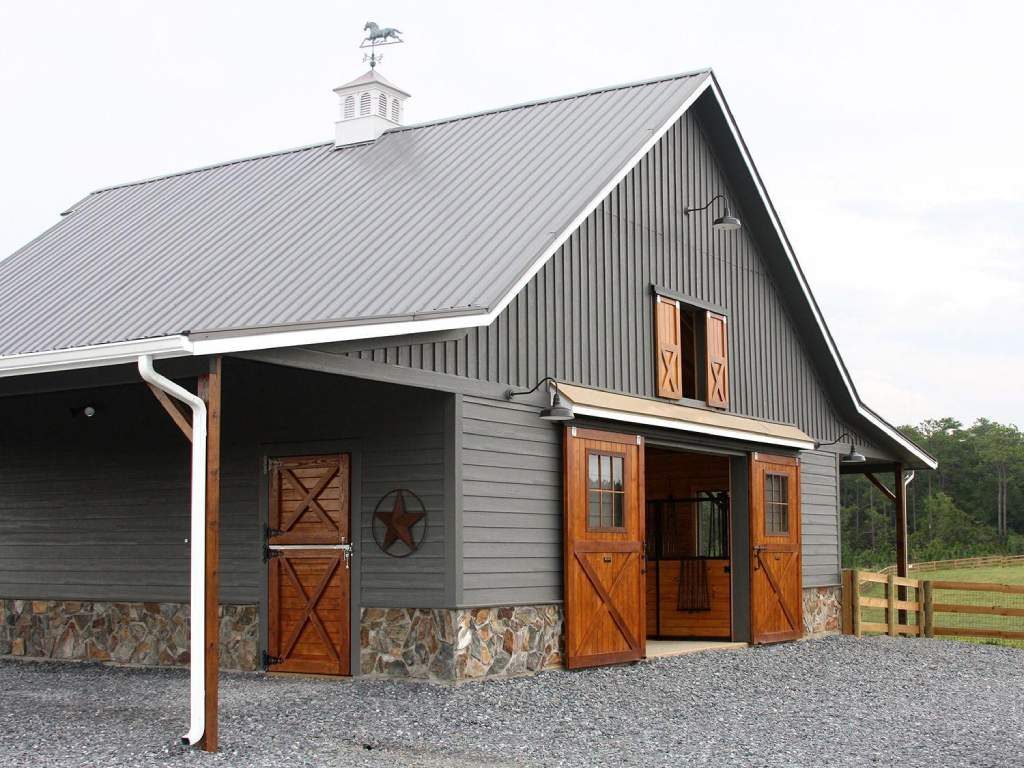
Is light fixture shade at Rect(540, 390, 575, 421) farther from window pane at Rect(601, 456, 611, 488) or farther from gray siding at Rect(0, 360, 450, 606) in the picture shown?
gray siding at Rect(0, 360, 450, 606)

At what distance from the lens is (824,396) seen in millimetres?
17609

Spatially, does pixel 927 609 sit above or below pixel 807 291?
below

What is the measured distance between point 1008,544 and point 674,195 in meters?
47.1

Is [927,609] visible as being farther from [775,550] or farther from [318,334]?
[318,334]

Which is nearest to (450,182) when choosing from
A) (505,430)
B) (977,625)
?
(505,430)

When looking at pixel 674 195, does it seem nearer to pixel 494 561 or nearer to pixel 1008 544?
pixel 494 561

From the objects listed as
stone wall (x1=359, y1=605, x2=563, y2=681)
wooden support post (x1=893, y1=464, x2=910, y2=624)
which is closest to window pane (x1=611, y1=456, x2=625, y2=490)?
stone wall (x1=359, y1=605, x2=563, y2=681)

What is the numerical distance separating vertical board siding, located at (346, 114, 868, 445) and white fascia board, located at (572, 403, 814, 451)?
44 centimetres

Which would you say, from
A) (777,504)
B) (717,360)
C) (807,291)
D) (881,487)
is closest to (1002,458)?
(881,487)

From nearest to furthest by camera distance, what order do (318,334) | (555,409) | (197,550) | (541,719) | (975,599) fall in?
(197,550) < (318,334) < (541,719) < (555,409) < (975,599)

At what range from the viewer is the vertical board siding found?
38.7 ft

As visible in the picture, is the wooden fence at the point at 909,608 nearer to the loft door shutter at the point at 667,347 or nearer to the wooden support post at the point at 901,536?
the wooden support post at the point at 901,536

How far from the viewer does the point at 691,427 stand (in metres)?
13.6

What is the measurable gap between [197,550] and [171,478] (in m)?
4.62
